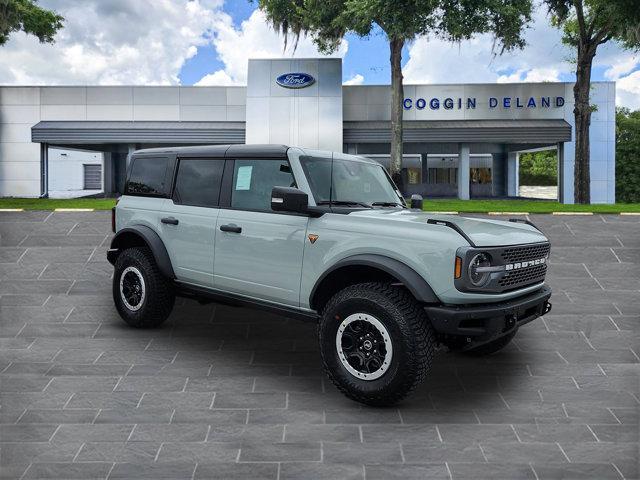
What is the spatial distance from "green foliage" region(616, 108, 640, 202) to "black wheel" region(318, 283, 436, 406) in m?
48.2

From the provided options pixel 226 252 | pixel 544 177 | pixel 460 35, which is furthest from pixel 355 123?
pixel 544 177

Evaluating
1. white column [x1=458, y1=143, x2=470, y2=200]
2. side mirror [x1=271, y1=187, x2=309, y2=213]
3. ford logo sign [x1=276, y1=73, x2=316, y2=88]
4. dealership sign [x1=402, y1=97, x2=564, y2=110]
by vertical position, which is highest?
ford logo sign [x1=276, y1=73, x2=316, y2=88]

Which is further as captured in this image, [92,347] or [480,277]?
[92,347]

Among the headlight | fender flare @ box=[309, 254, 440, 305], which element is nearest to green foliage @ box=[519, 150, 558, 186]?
the headlight

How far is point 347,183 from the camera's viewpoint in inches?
236

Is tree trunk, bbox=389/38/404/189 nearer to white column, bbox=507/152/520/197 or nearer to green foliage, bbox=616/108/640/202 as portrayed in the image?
white column, bbox=507/152/520/197

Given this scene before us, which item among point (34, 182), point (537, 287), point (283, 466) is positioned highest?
point (34, 182)

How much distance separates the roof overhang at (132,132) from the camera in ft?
103

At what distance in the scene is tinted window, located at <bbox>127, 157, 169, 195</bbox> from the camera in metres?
7.13

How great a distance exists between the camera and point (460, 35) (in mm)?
21344

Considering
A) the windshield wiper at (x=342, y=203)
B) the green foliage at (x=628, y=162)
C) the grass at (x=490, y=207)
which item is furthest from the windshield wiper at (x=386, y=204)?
the green foliage at (x=628, y=162)

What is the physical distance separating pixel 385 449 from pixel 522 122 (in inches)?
1174

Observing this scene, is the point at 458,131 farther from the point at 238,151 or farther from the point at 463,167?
the point at 238,151

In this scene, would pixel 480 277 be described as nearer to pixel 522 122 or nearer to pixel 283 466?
pixel 283 466
